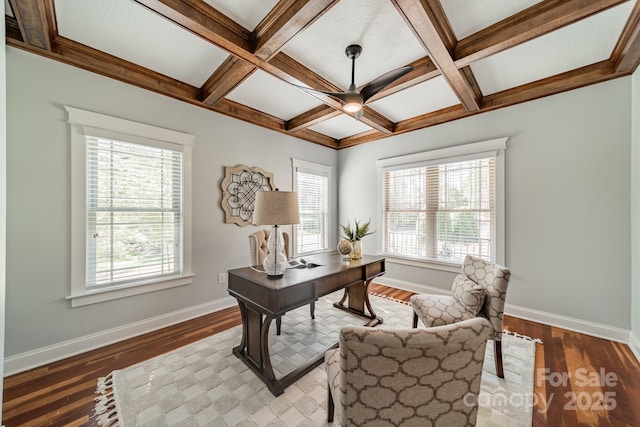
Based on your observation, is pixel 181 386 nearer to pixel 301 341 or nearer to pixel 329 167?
pixel 301 341

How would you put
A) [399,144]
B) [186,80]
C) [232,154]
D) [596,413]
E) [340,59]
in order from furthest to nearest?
[399,144]
[232,154]
[186,80]
[340,59]
[596,413]

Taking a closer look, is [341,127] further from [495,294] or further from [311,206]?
[495,294]

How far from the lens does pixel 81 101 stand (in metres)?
2.23

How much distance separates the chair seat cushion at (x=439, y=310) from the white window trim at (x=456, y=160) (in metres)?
1.54

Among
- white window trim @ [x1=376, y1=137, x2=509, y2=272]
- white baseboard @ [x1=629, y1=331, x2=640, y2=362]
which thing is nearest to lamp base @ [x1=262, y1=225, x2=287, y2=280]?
white window trim @ [x1=376, y1=137, x2=509, y2=272]

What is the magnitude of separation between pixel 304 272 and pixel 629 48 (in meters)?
3.22

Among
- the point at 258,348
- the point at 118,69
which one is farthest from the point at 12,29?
the point at 258,348

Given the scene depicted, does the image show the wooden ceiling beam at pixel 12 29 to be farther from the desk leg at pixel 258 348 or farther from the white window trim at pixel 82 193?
the desk leg at pixel 258 348

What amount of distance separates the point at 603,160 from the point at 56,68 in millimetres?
5224

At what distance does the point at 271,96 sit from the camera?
307 cm

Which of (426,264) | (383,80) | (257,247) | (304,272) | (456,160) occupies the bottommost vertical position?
(426,264)

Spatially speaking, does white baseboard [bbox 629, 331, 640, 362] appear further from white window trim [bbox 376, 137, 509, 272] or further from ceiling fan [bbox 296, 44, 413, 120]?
ceiling fan [bbox 296, 44, 413, 120]

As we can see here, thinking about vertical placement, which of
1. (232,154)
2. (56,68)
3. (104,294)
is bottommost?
(104,294)

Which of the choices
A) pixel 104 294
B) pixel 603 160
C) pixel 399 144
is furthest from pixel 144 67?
pixel 603 160
